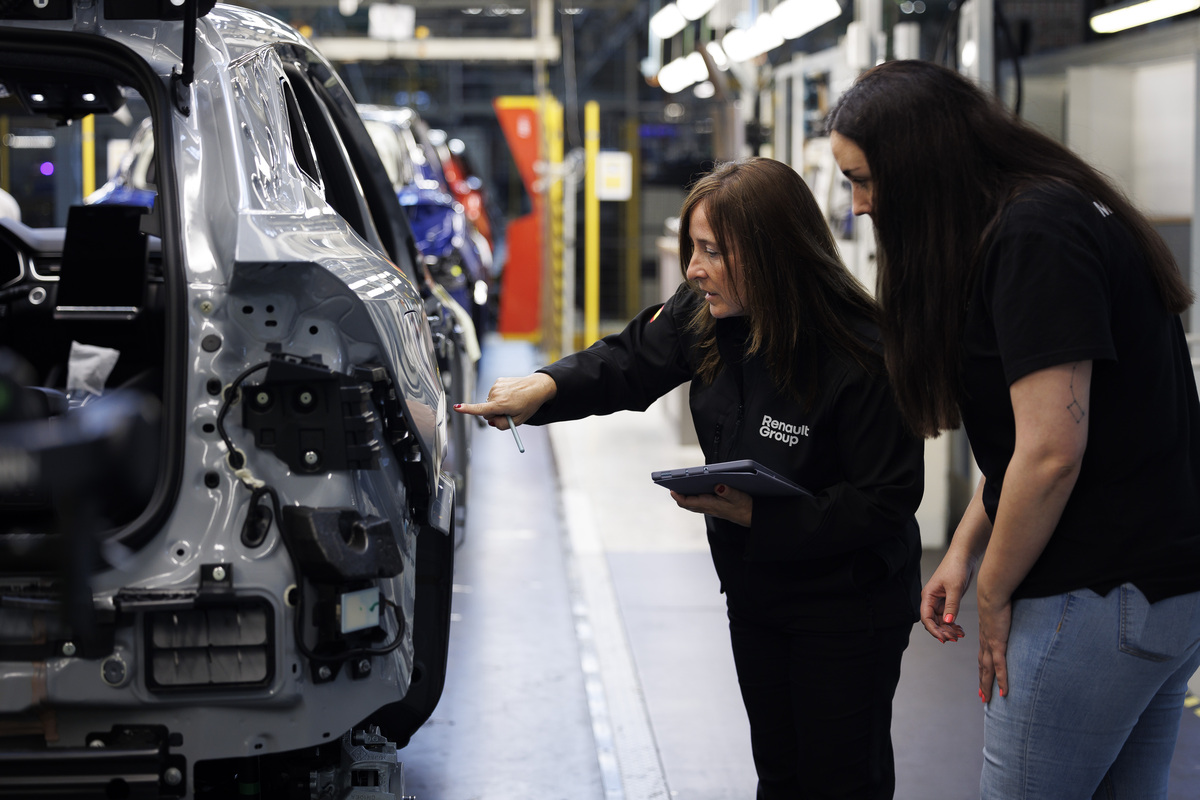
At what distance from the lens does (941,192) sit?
1.66 meters

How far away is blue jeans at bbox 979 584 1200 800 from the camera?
1.62 meters

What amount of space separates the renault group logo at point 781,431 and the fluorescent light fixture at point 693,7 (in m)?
7.47

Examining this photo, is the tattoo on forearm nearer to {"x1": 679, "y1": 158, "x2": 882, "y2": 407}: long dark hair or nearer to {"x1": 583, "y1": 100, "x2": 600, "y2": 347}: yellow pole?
{"x1": 679, "y1": 158, "x2": 882, "y2": 407}: long dark hair

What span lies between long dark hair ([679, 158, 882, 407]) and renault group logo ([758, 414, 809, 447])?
0.05 meters

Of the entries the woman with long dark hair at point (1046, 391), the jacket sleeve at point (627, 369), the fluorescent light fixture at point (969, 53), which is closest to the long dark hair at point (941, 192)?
the woman with long dark hair at point (1046, 391)

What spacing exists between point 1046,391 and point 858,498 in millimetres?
545

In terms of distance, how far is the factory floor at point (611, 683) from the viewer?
3.25m

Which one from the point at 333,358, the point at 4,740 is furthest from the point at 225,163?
the point at 4,740

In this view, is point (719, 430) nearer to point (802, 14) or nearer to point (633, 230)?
point (802, 14)

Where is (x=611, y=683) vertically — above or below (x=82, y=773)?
below

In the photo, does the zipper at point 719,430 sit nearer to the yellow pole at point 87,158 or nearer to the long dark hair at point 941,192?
the long dark hair at point 941,192

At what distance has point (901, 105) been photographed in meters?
1.68

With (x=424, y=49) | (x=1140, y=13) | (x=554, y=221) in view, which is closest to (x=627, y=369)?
(x=1140, y=13)

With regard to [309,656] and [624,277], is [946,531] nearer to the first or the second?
[309,656]
